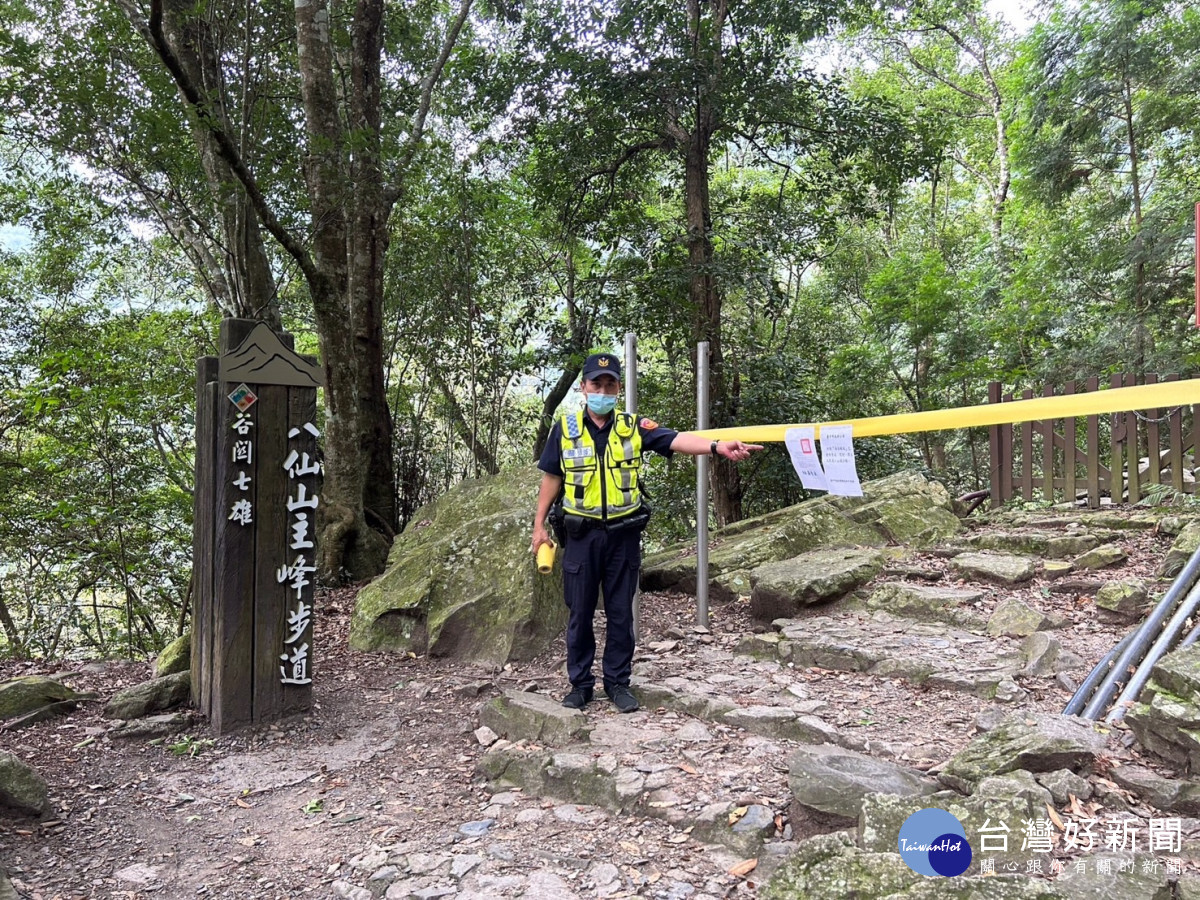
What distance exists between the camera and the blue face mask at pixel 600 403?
12.8 feet

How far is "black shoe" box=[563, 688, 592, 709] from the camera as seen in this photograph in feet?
12.8

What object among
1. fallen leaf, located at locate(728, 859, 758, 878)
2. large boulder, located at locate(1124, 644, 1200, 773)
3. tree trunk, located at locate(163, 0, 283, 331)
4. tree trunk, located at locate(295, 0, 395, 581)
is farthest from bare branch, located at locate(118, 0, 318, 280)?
large boulder, located at locate(1124, 644, 1200, 773)

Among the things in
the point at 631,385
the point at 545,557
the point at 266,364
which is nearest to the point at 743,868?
the point at 545,557

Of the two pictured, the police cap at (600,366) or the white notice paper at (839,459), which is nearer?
the police cap at (600,366)

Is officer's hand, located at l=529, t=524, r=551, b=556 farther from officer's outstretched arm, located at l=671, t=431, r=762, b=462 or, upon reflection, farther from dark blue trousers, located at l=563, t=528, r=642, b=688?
officer's outstretched arm, located at l=671, t=431, r=762, b=462

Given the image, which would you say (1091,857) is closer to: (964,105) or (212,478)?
(212,478)

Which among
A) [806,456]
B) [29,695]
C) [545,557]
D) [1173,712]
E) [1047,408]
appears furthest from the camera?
[806,456]

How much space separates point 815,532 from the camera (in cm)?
667

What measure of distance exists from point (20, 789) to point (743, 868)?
283cm

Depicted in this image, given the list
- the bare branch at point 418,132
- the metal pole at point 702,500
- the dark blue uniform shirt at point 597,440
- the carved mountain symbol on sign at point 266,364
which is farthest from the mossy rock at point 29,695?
the bare branch at point 418,132

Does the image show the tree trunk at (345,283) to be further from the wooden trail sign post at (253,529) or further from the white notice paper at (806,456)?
the white notice paper at (806,456)

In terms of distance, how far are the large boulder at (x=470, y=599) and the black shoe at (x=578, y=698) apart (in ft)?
3.20

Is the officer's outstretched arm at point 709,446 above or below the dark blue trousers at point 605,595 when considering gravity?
above

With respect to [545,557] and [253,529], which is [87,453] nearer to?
[253,529]
